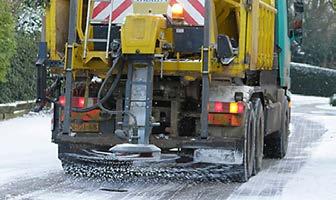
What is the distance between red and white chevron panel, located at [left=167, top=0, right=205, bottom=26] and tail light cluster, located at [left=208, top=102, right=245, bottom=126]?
3.42 feet

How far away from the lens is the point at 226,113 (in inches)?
416

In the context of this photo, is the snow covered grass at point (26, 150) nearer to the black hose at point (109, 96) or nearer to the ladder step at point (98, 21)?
the black hose at point (109, 96)

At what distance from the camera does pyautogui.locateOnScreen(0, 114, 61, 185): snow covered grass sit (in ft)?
38.1

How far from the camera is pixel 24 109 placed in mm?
22422

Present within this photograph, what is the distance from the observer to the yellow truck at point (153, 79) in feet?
33.6

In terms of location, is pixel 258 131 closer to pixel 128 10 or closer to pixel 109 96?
pixel 109 96

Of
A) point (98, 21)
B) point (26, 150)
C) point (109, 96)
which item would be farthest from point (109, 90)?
point (26, 150)

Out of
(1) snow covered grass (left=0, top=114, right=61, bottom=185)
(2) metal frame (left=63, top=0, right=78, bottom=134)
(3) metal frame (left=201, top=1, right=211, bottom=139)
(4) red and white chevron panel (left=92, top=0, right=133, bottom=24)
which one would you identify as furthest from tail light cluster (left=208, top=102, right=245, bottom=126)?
(1) snow covered grass (left=0, top=114, right=61, bottom=185)

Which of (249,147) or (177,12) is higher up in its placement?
(177,12)

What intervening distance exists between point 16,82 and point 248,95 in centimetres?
1271

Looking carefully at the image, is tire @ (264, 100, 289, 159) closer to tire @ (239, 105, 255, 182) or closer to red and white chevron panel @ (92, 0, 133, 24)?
tire @ (239, 105, 255, 182)

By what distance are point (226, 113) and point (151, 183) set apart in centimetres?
130

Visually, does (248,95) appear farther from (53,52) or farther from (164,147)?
(53,52)

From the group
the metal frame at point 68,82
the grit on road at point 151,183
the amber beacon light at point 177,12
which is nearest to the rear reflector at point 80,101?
the metal frame at point 68,82
